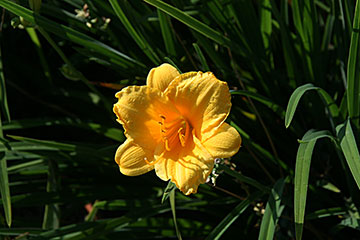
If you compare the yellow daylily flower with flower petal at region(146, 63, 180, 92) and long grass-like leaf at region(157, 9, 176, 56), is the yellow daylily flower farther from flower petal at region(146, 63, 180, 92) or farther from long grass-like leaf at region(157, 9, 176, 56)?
long grass-like leaf at region(157, 9, 176, 56)

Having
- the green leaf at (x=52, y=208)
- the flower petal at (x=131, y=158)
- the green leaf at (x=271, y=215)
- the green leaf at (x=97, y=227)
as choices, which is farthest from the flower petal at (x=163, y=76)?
the green leaf at (x=52, y=208)

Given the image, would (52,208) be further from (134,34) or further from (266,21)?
(266,21)

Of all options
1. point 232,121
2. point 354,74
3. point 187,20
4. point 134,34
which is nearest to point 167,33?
point 134,34

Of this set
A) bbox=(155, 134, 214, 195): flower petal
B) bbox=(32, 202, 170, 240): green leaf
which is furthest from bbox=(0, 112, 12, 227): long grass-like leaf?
bbox=(155, 134, 214, 195): flower petal

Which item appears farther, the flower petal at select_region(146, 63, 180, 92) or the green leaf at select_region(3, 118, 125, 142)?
the green leaf at select_region(3, 118, 125, 142)

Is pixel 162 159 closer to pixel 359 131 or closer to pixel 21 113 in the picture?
pixel 359 131

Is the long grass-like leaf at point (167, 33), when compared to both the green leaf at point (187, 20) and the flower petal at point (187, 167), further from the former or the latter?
the flower petal at point (187, 167)
